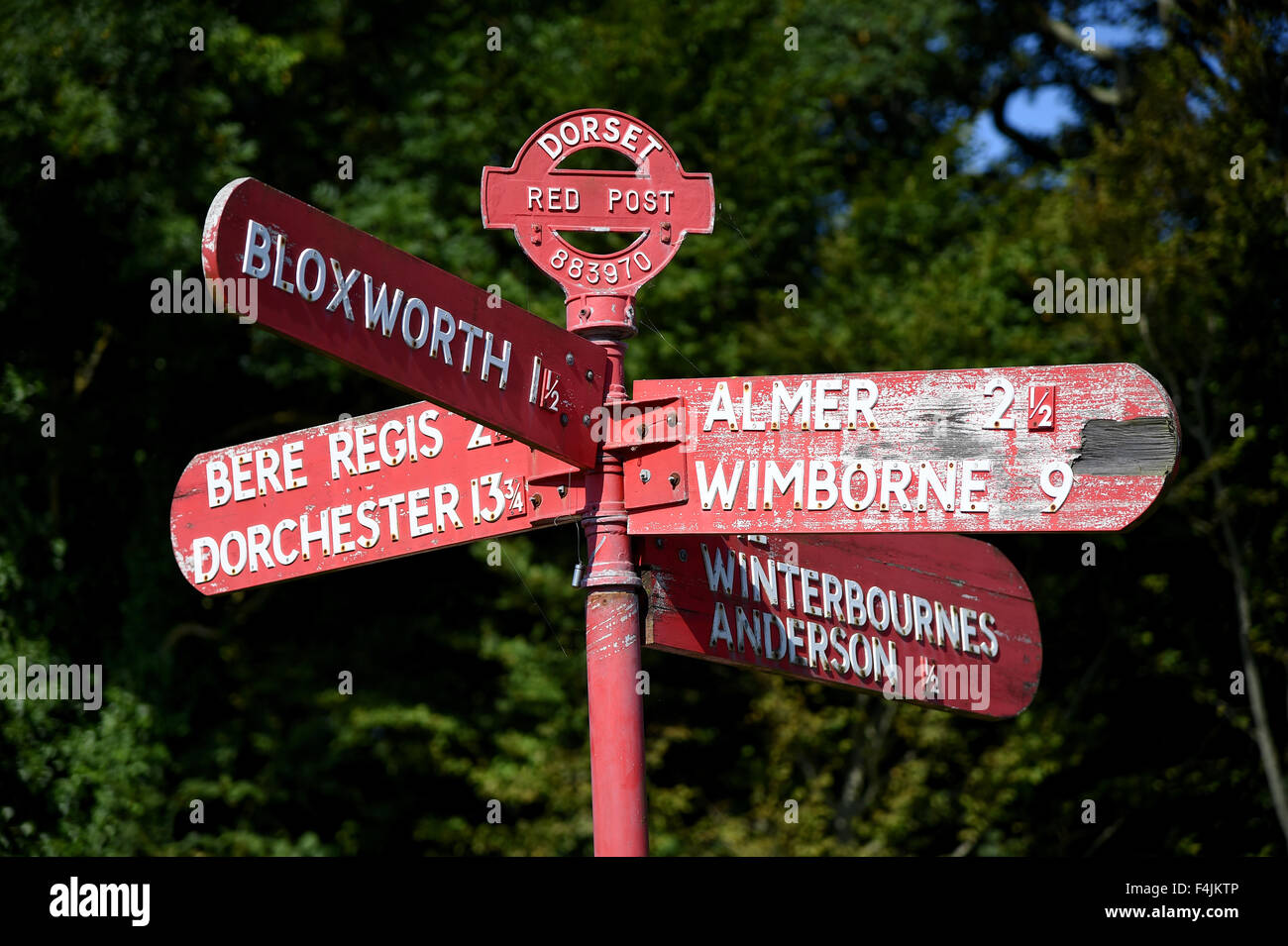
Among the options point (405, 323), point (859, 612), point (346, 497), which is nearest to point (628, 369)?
point (859, 612)

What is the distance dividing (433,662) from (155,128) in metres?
5.06

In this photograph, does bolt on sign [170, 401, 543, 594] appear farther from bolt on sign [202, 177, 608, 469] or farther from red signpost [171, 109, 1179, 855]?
bolt on sign [202, 177, 608, 469]

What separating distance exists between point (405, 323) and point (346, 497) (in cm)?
66

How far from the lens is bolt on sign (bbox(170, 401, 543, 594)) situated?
3121 millimetres

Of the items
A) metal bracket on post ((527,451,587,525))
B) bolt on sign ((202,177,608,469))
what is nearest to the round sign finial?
bolt on sign ((202,177,608,469))

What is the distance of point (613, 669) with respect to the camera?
2943mm

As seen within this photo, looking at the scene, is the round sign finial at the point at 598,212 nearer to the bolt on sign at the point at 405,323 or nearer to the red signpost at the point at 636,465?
the red signpost at the point at 636,465

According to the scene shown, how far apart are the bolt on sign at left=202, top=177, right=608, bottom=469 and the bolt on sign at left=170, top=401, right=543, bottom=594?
23 cm

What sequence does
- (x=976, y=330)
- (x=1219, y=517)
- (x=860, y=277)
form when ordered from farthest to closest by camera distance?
(x=860, y=277)
(x=976, y=330)
(x=1219, y=517)

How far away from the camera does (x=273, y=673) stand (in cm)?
1283

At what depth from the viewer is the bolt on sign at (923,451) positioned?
2.76 metres

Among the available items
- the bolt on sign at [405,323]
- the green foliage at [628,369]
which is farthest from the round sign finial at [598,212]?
the green foliage at [628,369]
